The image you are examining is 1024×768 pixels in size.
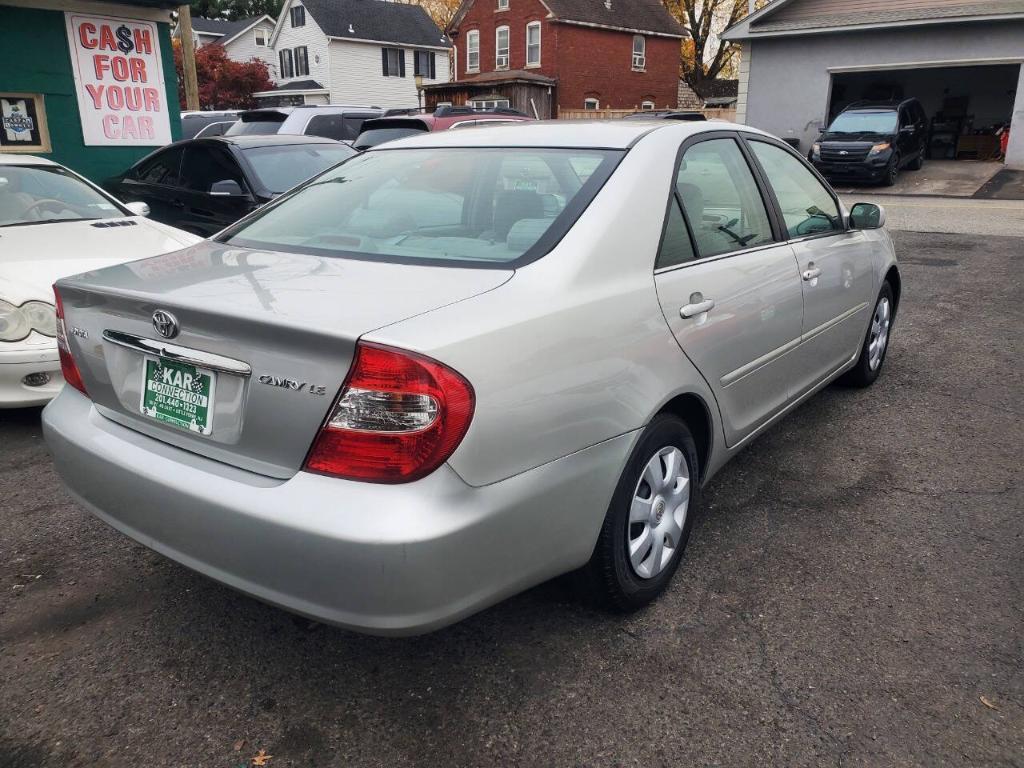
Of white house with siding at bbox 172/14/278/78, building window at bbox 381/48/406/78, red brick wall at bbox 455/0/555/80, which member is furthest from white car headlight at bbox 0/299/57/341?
white house with siding at bbox 172/14/278/78

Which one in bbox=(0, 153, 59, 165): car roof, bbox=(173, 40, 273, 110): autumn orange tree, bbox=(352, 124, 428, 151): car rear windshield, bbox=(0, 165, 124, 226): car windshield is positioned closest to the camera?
bbox=(0, 165, 124, 226): car windshield

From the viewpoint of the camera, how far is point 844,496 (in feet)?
12.1

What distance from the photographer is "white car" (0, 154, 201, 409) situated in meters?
4.25

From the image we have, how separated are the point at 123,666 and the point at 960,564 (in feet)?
9.52

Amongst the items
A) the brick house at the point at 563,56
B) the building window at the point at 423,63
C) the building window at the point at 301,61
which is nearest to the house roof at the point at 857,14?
the brick house at the point at 563,56

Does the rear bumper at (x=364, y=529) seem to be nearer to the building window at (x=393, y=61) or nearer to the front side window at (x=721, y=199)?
the front side window at (x=721, y=199)

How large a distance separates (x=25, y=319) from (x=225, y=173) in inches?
143

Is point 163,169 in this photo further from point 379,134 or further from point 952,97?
point 952,97

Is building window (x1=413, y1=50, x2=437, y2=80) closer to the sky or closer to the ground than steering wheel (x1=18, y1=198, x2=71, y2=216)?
closer to the sky

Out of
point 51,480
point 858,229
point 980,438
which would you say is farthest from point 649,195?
point 51,480

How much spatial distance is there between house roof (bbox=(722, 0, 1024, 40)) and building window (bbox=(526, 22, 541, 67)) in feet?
54.1

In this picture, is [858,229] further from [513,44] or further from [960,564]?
[513,44]

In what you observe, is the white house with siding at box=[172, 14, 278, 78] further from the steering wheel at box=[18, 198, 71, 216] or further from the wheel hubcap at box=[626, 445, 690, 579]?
the wheel hubcap at box=[626, 445, 690, 579]

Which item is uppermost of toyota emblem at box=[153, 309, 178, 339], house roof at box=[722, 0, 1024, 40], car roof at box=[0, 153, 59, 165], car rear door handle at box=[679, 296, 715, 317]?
house roof at box=[722, 0, 1024, 40]
